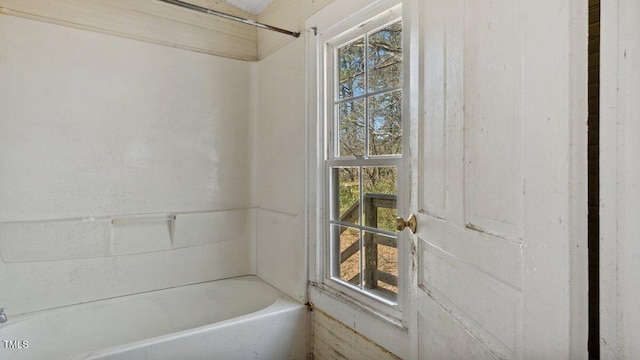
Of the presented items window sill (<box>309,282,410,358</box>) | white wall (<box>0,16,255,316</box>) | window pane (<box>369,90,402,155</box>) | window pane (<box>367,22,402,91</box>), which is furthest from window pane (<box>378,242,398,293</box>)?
white wall (<box>0,16,255,316</box>)

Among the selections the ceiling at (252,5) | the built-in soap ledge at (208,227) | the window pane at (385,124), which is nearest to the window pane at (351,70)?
the window pane at (385,124)

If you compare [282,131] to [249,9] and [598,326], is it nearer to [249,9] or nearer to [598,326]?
[249,9]

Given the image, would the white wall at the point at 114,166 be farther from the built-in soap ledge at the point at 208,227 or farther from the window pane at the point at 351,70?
the window pane at the point at 351,70

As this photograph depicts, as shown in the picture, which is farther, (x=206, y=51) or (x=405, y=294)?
(x=206, y=51)

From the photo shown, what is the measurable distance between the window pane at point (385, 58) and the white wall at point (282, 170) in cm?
54

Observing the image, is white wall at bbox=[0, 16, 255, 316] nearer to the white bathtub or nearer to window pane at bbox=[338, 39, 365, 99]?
the white bathtub

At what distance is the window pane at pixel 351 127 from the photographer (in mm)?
1810

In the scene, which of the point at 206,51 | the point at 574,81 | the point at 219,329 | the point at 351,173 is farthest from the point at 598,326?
the point at 206,51

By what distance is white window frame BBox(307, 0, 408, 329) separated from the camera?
1653mm

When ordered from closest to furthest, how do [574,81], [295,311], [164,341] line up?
[574,81]
[164,341]
[295,311]

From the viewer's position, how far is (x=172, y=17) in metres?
2.40

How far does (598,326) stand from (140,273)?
2.43 meters

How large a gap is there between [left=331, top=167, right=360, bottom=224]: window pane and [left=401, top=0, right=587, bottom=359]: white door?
74 centimetres

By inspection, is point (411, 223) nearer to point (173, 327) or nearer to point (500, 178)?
point (500, 178)
